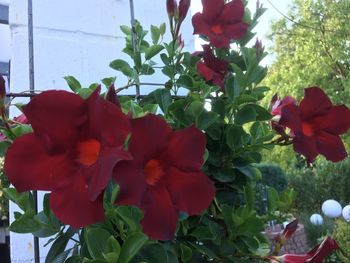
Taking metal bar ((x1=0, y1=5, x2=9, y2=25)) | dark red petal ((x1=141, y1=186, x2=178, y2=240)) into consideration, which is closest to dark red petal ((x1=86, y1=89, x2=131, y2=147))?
dark red petal ((x1=141, y1=186, x2=178, y2=240))

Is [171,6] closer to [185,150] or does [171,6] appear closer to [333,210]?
[185,150]

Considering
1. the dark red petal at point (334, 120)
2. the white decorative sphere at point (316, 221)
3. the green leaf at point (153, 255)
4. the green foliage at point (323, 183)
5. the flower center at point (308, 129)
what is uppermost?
the dark red petal at point (334, 120)

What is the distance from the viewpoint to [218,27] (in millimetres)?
1032

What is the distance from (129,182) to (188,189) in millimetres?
126

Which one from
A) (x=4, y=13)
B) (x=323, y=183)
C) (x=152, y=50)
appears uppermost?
(x=4, y=13)

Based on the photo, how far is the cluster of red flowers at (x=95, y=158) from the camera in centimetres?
56

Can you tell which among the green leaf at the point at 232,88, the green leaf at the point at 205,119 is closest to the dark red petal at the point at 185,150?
the green leaf at the point at 205,119

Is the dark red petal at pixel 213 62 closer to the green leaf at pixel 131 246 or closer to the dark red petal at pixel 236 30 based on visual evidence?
the dark red petal at pixel 236 30

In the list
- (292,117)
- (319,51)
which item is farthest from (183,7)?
(319,51)

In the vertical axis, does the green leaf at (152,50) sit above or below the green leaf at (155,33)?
below

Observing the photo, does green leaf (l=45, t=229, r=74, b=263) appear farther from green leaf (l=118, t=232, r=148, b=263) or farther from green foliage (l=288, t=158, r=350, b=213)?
green foliage (l=288, t=158, r=350, b=213)

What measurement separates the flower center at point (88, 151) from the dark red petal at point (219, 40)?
497mm

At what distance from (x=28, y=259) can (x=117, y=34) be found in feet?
2.82

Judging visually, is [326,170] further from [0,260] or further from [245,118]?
[245,118]
